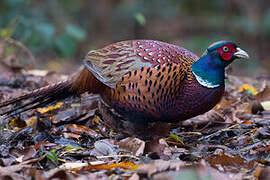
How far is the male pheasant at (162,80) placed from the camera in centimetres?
401

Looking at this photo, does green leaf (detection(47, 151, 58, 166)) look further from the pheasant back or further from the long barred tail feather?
the long barred tail feather

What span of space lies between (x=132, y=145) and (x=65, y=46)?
451cm

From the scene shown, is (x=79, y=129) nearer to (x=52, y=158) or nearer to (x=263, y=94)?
(x=52, y=158)

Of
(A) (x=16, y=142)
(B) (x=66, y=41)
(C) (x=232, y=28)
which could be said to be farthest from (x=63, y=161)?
(C) (x=232, y=28)

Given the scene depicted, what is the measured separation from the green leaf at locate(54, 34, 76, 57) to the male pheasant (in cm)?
359

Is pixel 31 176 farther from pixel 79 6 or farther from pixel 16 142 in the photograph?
pixel 79 6

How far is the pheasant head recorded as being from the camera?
4027mm

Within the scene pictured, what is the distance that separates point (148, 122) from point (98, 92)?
585mm

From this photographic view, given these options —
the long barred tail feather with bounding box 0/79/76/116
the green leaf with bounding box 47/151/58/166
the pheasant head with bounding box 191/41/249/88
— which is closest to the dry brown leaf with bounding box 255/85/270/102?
the pheasant head with bounding box 191/41/249/88

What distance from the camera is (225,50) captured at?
4.04 metres

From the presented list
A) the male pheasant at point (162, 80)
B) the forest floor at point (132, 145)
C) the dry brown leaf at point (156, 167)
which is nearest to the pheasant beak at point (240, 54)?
the male pheasant at point (162, 80)

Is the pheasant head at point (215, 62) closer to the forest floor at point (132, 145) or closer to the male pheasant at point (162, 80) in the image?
the male pheasant at point (162, 80)

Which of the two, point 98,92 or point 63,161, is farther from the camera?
point 98,92

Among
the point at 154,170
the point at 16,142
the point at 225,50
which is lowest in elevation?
the point at 16,142
